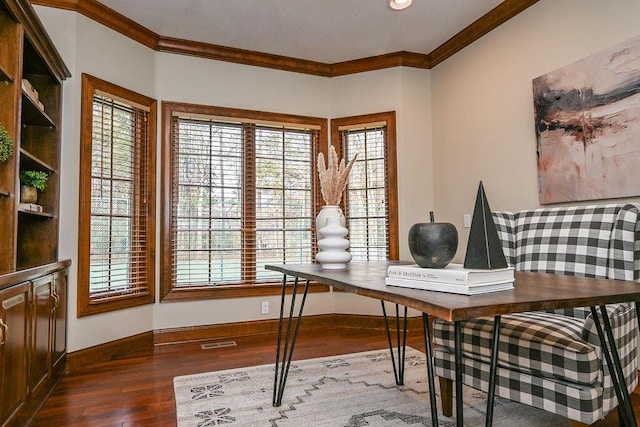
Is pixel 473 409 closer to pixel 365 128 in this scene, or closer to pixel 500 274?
pixel 500 274

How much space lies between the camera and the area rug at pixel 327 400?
205cm

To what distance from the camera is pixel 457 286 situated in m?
1.20

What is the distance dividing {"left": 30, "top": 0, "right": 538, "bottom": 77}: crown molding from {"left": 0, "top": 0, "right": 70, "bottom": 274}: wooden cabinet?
0.60m

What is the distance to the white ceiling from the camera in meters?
3.31

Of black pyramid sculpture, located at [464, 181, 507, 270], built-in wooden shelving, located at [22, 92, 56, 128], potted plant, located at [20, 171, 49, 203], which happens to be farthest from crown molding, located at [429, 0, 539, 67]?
potted plant, located at [20, 171, 49, 203]

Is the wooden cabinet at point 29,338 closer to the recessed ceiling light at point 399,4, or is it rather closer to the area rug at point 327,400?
the area rug at point 327,400

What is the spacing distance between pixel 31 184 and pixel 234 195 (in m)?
1.66

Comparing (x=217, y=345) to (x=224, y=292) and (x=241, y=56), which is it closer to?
(x=224, y=292)

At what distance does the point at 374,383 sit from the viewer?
8.50 feet

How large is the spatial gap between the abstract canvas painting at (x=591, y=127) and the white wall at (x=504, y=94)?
0.11 meters

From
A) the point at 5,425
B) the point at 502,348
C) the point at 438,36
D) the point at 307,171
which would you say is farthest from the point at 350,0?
the point at 5,425

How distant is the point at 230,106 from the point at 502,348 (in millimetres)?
3176

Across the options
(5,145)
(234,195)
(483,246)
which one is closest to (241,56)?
(234,195)

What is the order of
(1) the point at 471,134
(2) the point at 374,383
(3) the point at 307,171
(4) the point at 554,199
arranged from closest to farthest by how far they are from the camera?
(2) the point at 374,383 < (4) the point at 554,199 < (1) the point at 471,134 < (3) the point at 307,171
